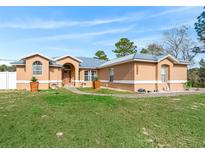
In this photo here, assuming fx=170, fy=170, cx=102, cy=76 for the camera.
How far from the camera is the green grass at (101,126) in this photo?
4902mm

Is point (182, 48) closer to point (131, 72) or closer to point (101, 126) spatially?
point (131, 72)

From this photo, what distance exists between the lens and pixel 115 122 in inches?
251

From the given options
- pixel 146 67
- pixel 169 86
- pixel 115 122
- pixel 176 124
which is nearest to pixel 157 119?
pixel 176 124

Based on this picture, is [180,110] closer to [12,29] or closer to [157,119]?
[157,119]

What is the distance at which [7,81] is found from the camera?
1991 centimetres

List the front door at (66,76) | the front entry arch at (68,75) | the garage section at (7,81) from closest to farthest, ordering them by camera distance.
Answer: the garage section at (7,81) < the front entry arch at (68,75) < the front door at (66,76)

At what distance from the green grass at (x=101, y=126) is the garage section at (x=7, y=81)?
13360mm

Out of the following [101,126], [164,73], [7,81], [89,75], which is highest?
[164,73]

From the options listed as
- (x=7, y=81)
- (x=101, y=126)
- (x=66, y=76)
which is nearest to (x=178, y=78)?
(x=66, y=76)

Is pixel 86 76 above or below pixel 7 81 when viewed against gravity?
above

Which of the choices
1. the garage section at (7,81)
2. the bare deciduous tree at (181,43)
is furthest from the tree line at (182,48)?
the garage section at (7,81)

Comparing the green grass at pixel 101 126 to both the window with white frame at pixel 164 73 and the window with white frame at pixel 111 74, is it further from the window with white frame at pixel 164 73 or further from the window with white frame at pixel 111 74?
the window with white frame at pixel 111 74

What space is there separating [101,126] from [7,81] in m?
17.9
